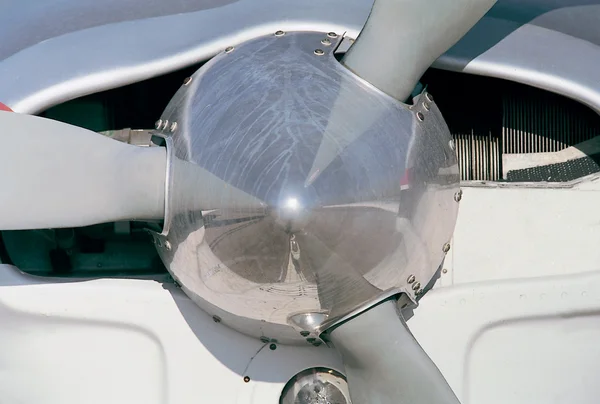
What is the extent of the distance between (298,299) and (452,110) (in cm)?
98

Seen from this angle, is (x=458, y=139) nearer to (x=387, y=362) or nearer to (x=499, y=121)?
(x=499, y=121)

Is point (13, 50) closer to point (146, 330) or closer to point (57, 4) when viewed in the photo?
point (57, 4)

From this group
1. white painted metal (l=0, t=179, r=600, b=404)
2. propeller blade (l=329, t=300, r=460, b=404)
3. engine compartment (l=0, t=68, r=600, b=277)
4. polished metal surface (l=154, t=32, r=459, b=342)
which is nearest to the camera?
polished metal surface (l=154, t=32, r=459, b=342)

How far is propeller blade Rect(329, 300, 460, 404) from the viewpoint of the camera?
8.27ft

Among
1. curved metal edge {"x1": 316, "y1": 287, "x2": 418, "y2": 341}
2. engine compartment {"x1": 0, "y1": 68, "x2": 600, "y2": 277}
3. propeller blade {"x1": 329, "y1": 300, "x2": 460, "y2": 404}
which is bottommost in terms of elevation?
propeller blade {"x1": 329, "y1": 300, "x2": 460, "y2": 404}

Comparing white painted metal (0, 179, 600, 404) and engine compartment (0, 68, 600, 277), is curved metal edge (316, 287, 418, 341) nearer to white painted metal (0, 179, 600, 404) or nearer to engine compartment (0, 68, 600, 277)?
white painted metal (0, 179, 600, 404)

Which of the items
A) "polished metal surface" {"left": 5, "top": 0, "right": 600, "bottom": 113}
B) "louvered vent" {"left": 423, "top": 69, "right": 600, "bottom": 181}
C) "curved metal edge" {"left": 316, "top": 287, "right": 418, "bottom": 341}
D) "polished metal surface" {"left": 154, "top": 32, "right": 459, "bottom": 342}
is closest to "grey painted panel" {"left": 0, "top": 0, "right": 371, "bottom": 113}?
"polished metal surface" {"left": 5, "top": 0, "right": 600, "bottom": 113}

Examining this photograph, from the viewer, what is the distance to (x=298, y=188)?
2307 millimetres

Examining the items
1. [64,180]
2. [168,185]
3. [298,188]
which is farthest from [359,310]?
[64,180]

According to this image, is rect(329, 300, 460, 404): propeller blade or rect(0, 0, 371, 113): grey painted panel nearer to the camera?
rect(329, 300, 460, 404): propeller blade

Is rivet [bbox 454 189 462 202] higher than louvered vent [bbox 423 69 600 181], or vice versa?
louvered vent [bbox 423 69 600 181]

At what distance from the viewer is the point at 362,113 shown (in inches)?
97.5

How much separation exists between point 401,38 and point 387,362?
823 mm

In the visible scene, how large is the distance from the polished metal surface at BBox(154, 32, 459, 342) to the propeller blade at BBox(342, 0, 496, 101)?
44 millimetres
